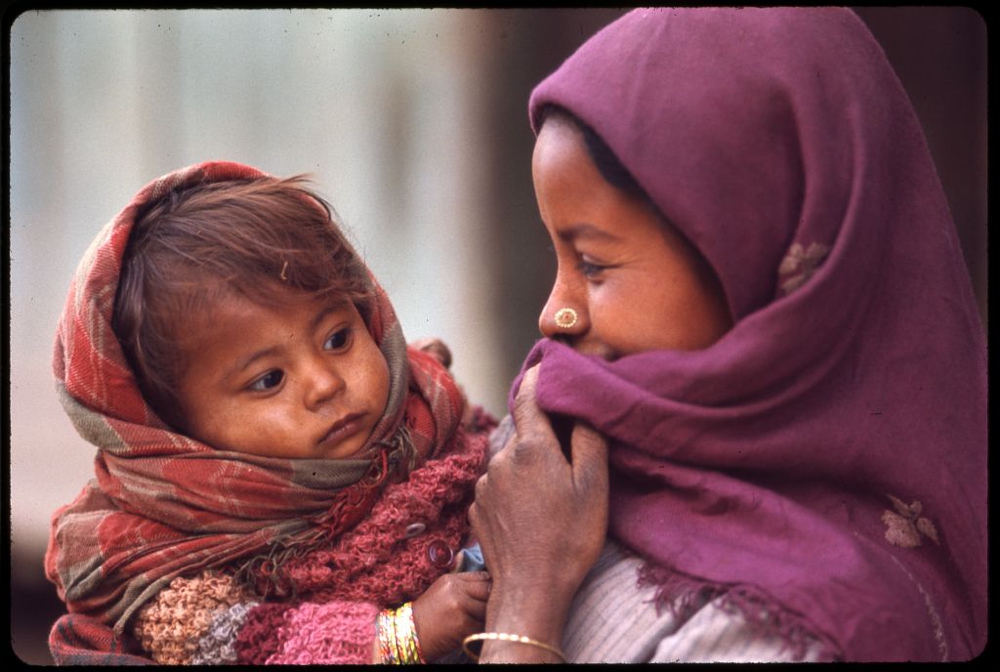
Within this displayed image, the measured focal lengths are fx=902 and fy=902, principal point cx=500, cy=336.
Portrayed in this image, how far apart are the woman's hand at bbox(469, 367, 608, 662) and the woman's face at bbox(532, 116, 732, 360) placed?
0.20 m

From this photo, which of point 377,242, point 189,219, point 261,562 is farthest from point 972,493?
point 377,242

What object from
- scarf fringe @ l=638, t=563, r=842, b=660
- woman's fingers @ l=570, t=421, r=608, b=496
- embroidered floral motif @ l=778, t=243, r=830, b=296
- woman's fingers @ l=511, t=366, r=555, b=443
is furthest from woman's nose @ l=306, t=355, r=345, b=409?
embroidered floral motif @ l=778, t=243, r=830, b=296

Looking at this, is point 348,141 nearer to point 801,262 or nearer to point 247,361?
point 247,361

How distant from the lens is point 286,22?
229 cm

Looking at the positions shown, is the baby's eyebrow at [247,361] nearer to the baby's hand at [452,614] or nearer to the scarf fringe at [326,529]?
the scarf fringe at [326,529]

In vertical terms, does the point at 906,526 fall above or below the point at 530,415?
below

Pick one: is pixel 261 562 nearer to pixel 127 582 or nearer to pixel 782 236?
pixel 127 582

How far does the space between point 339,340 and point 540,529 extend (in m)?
0.57

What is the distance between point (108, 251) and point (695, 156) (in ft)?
3.45

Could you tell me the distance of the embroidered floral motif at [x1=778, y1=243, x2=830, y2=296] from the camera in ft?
4.65

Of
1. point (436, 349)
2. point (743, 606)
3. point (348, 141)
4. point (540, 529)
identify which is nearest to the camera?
point (743, 606)

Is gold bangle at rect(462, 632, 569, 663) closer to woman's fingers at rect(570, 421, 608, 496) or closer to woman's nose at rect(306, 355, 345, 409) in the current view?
woman's fingers at rect(570, 421, 608, 496)

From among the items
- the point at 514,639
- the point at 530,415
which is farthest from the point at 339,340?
the point at 514,639

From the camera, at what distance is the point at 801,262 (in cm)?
142
